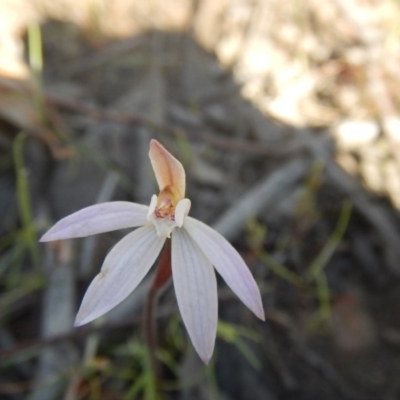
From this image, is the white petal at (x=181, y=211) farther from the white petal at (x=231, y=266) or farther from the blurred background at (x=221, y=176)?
the blurred background at (x=221, y=176)

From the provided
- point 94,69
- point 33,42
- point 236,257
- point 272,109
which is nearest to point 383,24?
point 272,109

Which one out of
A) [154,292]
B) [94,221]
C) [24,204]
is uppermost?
[24,204]

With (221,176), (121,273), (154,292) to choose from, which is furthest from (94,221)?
(221,176)

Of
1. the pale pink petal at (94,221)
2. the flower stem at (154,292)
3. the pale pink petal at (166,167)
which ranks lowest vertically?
the flower stem at (154,292)

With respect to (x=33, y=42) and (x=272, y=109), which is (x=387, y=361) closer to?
(x=272, y=109)

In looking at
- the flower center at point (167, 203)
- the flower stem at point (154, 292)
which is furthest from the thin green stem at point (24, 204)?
the flower center at point (167, 203)

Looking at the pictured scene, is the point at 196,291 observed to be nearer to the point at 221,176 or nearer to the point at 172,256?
the point at 172,256

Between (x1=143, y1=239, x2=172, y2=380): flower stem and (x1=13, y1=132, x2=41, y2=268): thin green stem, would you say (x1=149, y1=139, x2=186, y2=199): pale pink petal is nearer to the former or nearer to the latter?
(x1=143, y1=239, x2=172, y2=380): flower stem
